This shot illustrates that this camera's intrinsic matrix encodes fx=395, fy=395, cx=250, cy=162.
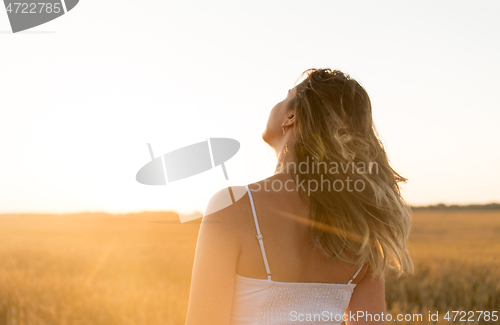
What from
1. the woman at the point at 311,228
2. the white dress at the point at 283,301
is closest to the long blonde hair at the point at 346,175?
the woman at the point at 311,228

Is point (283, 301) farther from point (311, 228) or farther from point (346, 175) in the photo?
point (346, 175)

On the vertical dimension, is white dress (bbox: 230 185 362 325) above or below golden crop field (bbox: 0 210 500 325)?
above

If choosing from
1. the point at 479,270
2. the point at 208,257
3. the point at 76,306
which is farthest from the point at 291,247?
the point at 479,270

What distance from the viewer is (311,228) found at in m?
1.65

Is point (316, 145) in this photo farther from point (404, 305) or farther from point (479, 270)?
point (479, 270)

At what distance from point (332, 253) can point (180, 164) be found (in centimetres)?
96

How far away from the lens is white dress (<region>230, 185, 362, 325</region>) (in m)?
1.63

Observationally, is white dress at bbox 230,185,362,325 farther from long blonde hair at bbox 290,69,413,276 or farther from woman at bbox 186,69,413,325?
long blonde hair at bbox 290,69,413,276

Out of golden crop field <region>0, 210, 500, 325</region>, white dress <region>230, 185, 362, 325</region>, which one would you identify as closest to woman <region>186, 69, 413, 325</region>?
white dress <region>230, 185, 362, 325</region>

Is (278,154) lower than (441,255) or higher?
higher

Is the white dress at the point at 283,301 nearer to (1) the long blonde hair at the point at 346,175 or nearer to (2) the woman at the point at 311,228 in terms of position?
(2) the woman at the point at 311,228

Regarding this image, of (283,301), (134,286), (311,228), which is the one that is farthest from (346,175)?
(134,286)

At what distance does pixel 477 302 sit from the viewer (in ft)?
21.8

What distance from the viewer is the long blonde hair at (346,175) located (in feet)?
5.52
